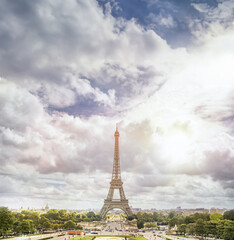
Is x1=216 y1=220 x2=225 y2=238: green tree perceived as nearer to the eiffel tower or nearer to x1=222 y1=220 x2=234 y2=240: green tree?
x1=222 y1=220 x2=234 y2=240: green tree

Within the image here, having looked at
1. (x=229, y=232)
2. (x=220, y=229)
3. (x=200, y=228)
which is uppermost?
(x=200, y=228)

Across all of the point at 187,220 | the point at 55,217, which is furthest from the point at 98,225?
the point at 187,220

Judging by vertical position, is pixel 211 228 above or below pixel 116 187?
below

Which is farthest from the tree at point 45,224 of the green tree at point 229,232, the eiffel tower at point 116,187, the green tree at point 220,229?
the green tree at point 229,232

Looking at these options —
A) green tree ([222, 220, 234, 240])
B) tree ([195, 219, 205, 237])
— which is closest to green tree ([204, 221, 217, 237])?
tree ([195, 219, 205, 237])

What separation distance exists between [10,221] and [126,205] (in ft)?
224

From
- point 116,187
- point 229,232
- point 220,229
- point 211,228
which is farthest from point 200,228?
point 116,187

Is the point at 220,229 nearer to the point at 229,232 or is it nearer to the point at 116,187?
the point at 229,232

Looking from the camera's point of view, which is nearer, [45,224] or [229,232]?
[229,232]

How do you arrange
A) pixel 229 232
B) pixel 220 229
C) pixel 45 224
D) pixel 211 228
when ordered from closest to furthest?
pixel 229 232 < pixel 220 229 < pixel 211 228 < pixel 45 224

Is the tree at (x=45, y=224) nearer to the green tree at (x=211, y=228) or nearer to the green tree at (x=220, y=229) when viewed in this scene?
the green tree at (x=211, y=228)

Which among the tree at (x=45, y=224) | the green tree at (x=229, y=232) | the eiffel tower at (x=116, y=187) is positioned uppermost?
the eiffel tower at (x=116, y=187)

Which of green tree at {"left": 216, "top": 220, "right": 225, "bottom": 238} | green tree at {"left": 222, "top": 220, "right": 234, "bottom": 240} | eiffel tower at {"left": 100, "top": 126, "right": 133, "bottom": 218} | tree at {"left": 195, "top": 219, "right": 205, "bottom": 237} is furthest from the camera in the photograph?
eiffel tower at {"left": 100, "top": 126, "right": 133, "bottom": 218}

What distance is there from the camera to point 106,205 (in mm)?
127812
